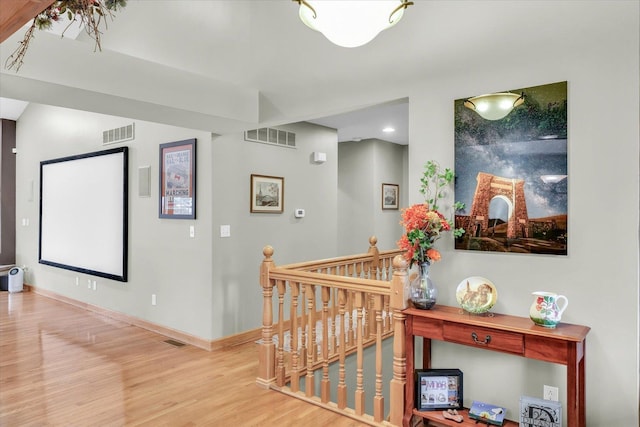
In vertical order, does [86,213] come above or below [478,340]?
above

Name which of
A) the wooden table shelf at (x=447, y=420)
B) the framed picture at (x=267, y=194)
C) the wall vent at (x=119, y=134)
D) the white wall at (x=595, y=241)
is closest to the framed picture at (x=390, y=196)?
the framed picture at (x=267, y=194)

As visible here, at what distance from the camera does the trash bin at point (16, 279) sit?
7125mm

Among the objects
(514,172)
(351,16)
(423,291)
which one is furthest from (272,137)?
(351,16)

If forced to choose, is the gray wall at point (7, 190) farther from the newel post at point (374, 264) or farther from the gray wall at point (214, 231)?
the newel post at point (374, 264)

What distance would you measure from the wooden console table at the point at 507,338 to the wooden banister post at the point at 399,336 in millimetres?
44

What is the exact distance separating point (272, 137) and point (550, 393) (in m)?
3.65

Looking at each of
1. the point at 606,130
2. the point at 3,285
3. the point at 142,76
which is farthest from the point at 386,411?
the point at 3,285

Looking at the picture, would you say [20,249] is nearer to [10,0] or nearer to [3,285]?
[3,285]

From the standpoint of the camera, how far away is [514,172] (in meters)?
2.41

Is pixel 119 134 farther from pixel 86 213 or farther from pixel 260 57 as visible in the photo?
pixel 260 57

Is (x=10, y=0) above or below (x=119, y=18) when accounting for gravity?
below

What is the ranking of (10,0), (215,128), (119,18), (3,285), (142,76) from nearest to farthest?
(10,0)
(142,76)
(215,128)
(119,18)
(3,285)

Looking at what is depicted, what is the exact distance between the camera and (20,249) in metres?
7.60

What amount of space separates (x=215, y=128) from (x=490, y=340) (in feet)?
9.62
